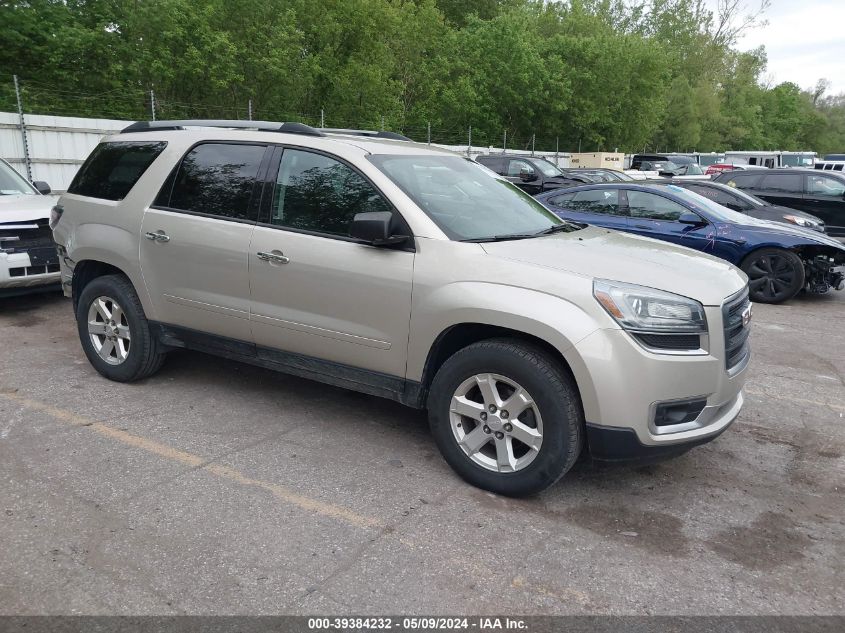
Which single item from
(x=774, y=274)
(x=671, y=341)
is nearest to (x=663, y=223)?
(x=774, y=274)

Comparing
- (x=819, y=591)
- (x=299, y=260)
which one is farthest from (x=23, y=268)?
(x=819, y=591)

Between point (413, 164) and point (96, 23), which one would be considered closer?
point (413, 164)

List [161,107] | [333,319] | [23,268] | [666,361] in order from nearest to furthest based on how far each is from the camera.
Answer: [666,361] → [333,319] → [23,268] → [161,107]

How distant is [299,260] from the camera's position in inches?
166

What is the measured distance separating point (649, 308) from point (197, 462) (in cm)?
259

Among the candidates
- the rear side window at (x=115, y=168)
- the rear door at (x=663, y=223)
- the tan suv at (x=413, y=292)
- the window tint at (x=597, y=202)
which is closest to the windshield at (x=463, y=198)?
the tan suv at (x=413, y=292)

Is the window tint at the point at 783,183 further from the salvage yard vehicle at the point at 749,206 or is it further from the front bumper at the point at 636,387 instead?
the front bumper at the point at 636,387

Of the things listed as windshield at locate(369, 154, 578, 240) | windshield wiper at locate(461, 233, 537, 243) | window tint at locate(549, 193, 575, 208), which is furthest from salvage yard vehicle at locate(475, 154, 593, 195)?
windshield wiper at locate(461, 233, 537, 243)

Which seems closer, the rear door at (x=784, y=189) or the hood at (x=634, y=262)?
the hood at (x=634, y=262)

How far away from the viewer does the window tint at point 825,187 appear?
13.7 m

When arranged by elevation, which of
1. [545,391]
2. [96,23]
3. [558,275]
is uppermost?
[96,23]

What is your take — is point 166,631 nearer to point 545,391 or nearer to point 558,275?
point 545,391

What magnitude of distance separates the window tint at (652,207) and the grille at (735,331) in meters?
5.82

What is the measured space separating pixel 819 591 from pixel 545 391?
141cm
